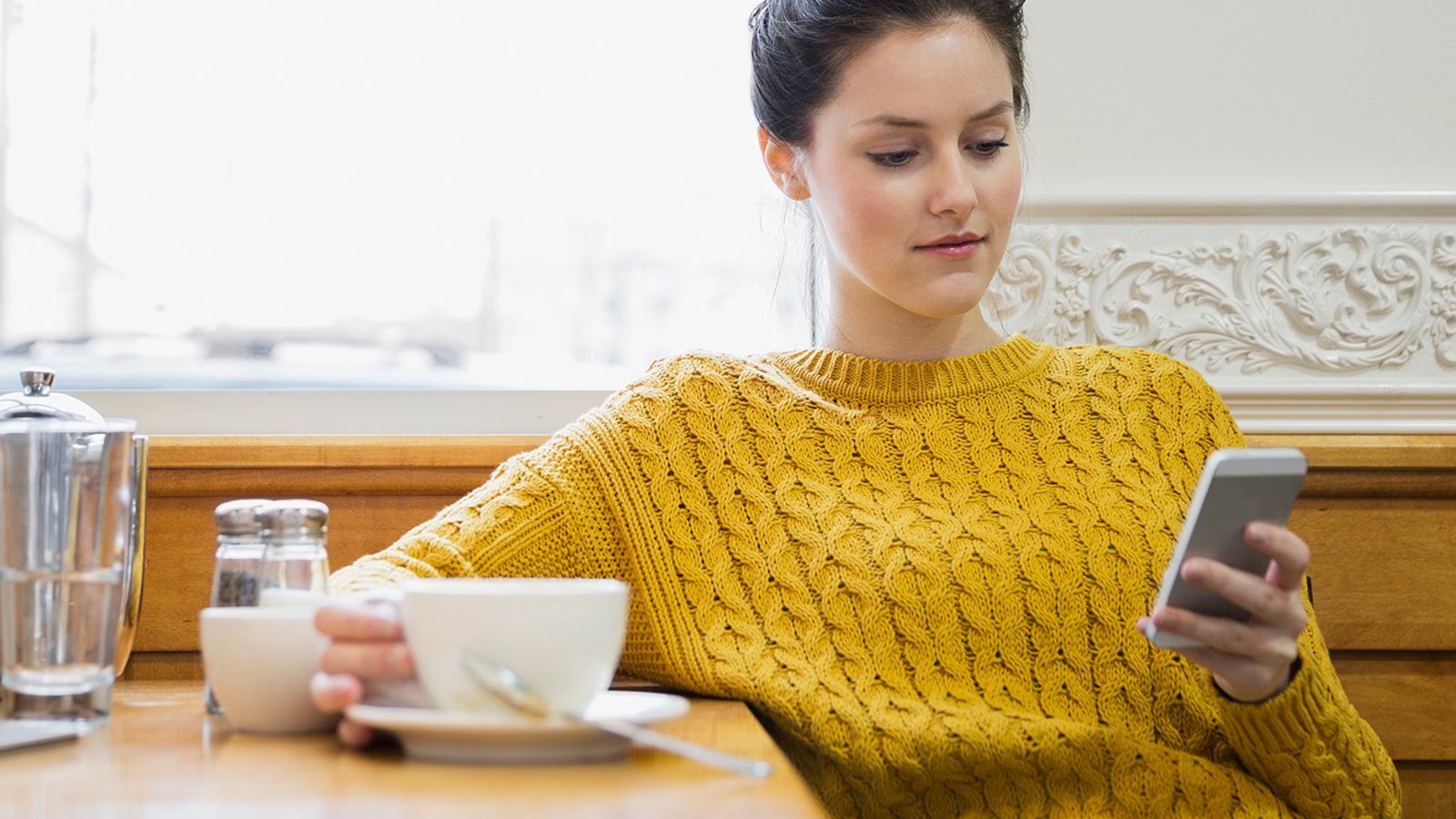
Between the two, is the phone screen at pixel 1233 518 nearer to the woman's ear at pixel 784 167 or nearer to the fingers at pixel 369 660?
the fingers at pixel 369 660

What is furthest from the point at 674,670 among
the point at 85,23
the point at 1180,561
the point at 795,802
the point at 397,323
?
the point at 85,23

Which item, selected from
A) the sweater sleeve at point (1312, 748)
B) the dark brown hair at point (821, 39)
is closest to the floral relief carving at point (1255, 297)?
the dark brown hair at point (821, 39)

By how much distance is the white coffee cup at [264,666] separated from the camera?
78 cm

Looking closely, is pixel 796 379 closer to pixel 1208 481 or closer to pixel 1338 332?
pixel 1208 481

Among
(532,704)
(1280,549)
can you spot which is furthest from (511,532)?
(1280,549)

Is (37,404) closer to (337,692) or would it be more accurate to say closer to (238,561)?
(238,561)

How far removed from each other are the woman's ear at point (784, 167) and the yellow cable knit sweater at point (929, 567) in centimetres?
20

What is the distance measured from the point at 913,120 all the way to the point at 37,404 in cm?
77

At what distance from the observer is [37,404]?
1099mm

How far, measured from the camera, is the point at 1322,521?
58.5 inches

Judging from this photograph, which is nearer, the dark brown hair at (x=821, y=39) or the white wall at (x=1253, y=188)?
the dark brown hair at (x=821, y=39)

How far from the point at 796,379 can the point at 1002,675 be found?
0.35m

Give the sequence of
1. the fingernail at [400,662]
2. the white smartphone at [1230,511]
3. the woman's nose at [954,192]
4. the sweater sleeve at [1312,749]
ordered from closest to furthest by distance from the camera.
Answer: the fingernail at [400,662] < the white smartphone at [1230,511] < the sweater sleeve at [1312,749] < the woman's nose at [954,192]

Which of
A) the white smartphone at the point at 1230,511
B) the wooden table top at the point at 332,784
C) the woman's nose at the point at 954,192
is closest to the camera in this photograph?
the wooden table top at the point at 332,784
